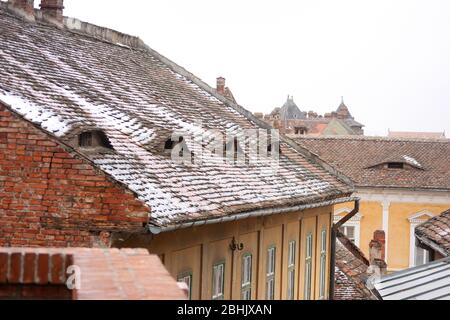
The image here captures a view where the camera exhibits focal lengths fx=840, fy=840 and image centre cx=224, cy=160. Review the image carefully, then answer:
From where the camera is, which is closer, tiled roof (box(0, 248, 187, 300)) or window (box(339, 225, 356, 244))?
tiled roof (box(0, 248, 187, 300))

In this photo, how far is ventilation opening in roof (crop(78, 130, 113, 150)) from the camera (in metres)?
10.9

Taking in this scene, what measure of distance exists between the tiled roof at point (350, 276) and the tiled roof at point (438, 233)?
14.4ft

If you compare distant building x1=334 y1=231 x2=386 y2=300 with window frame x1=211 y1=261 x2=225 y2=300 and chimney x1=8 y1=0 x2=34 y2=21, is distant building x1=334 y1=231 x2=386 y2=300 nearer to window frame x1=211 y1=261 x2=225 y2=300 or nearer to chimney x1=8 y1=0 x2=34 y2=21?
window frame x1=211 y1=261 x2=225 y2=300

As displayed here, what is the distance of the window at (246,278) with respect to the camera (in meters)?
15.3

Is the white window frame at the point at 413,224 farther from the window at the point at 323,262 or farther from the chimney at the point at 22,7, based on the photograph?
the chimney at the point at 22,7

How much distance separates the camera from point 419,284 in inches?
494

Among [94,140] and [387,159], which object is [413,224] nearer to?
[387,159]

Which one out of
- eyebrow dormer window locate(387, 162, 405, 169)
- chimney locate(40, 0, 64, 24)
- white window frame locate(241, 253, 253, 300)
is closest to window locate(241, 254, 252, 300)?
white window frame locate(241, 253, 253, 300)

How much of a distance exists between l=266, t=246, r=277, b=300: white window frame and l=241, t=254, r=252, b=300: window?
0.95 metres

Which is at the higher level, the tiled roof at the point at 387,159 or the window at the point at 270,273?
the tiled roof at the point at 387,159

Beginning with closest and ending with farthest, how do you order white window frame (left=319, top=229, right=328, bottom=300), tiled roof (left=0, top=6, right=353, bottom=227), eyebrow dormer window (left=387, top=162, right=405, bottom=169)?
tiled roof (left=0, top=6, right=353, bottom=227), white window frame (left=319, top=229, right=328, bottom=300), eyebrow dormer window (left=387, top=162, right=405, bottom=169)

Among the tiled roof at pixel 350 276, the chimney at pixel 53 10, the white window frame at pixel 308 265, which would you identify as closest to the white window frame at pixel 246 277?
the white window frame at pixel 308 265

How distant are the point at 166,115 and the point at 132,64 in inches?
138

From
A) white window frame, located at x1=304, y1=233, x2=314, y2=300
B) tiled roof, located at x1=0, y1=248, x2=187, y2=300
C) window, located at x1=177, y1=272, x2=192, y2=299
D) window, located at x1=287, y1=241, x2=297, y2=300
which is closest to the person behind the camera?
tiled roof, located at x1=0, y1=248, x2=187, y2=300
